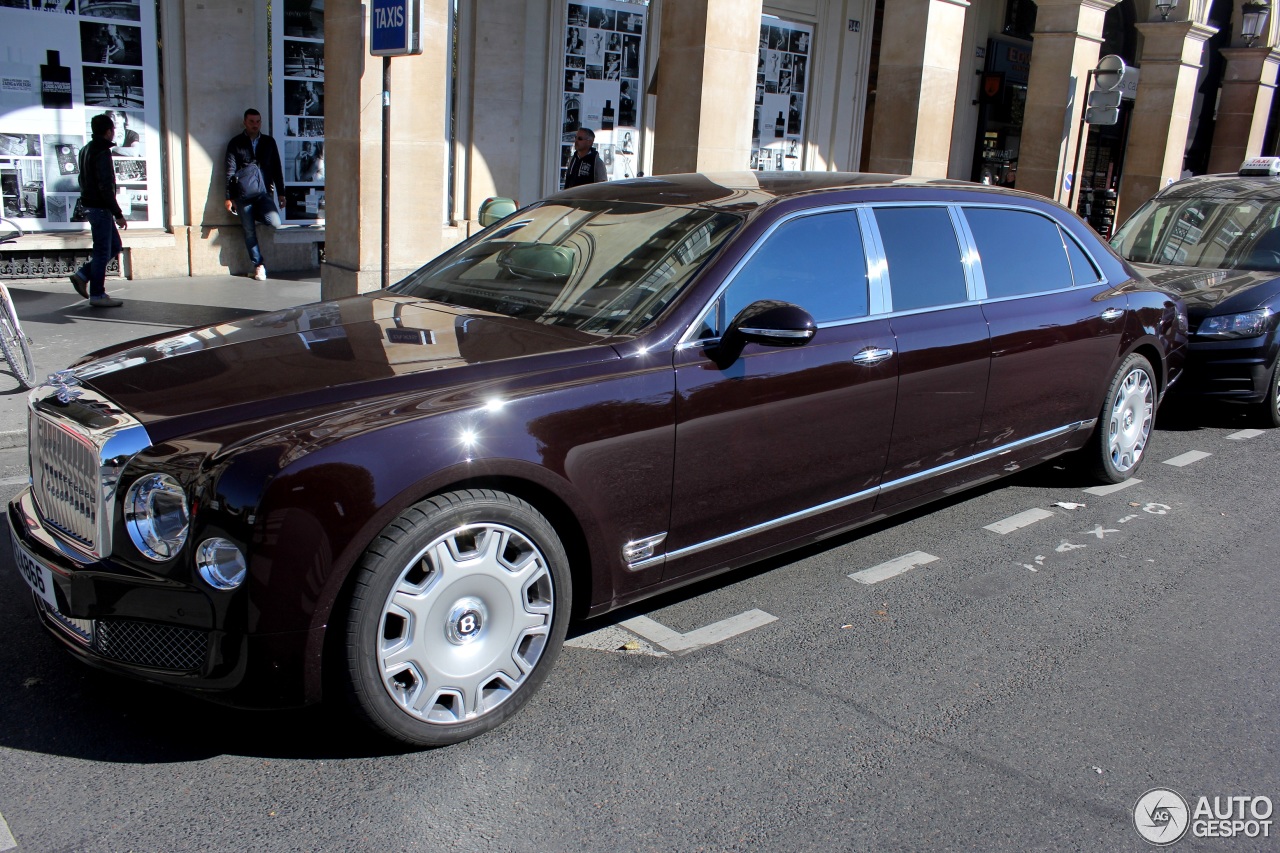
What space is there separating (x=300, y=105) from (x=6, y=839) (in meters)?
11.4

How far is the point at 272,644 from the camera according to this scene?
115 inches

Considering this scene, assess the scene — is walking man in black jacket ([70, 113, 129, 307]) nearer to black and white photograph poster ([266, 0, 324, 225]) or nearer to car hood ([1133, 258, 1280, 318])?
black and white photograph poster ([266, 0, 324, 225])

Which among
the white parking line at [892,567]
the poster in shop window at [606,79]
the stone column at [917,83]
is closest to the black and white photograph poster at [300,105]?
the poster in shop window at [606,79]

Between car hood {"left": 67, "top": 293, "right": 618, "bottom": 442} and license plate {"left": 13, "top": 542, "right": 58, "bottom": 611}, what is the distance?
53 centimetres

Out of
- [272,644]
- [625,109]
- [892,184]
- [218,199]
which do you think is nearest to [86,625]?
[272,644]

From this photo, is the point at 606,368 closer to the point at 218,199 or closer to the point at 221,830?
the point at 221,830

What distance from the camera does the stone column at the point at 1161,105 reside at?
63.7 ft

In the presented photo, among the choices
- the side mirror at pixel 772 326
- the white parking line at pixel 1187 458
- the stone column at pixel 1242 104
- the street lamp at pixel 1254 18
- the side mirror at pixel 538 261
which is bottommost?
the white parking line at pixel 1187 458

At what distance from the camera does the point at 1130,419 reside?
6.38 m

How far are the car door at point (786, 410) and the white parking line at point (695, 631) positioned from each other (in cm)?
30

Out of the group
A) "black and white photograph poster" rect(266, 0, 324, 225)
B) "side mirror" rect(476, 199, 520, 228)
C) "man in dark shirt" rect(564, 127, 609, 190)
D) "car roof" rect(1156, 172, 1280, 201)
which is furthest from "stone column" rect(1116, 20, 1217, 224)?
"side mirror" rect(476, 199, 520, 228)

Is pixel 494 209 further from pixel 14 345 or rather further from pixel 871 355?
pixel 14 345

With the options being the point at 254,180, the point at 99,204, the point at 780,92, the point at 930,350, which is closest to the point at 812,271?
the point at 930,350

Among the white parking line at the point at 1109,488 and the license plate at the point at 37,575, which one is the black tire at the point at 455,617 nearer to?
the license plate at the point at 37,575
